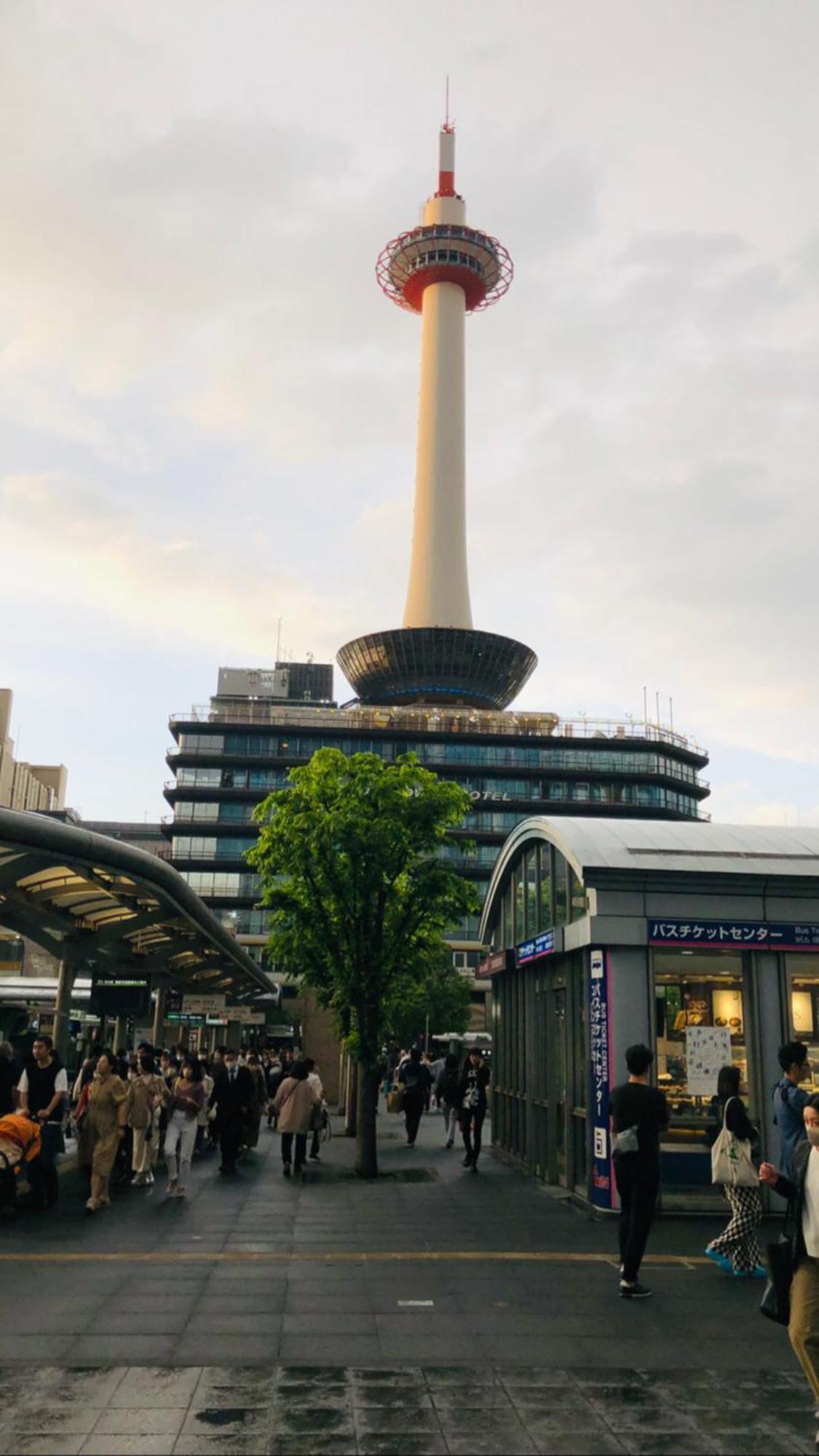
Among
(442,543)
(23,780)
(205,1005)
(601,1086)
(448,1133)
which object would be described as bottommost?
(448,1133)

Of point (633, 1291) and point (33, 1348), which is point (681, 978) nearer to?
point (633, 1291)

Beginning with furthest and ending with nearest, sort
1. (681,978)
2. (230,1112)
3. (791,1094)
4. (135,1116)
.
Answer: (230,1112), (135,1116), (681,978), (791,1094)

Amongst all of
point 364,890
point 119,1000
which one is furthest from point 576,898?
point 119,1000

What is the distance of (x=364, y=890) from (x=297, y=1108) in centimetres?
329

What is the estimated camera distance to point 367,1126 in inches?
663

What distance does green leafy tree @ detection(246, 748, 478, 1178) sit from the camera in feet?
57.2

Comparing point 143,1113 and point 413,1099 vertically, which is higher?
point 143,1113

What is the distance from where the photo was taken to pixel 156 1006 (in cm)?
2606

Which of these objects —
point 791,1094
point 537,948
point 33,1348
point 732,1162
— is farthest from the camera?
point 537,948

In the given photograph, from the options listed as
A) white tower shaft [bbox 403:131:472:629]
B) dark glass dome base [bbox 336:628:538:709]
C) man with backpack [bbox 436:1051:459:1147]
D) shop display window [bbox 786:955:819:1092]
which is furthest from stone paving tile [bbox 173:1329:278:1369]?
white tower shaft [bbox 403:131:472:629]

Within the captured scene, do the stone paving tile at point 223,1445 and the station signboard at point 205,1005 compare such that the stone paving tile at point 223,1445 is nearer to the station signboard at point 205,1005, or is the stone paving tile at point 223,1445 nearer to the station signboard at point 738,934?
the station signboard at point 738,934

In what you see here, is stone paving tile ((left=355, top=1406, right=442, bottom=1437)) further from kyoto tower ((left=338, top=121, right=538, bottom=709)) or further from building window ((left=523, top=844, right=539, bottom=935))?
kyoto tower ((left=338, top=121, right=538, bottom=709))

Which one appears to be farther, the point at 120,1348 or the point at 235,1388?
the point at 120,1348

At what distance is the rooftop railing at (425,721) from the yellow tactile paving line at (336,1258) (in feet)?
286
